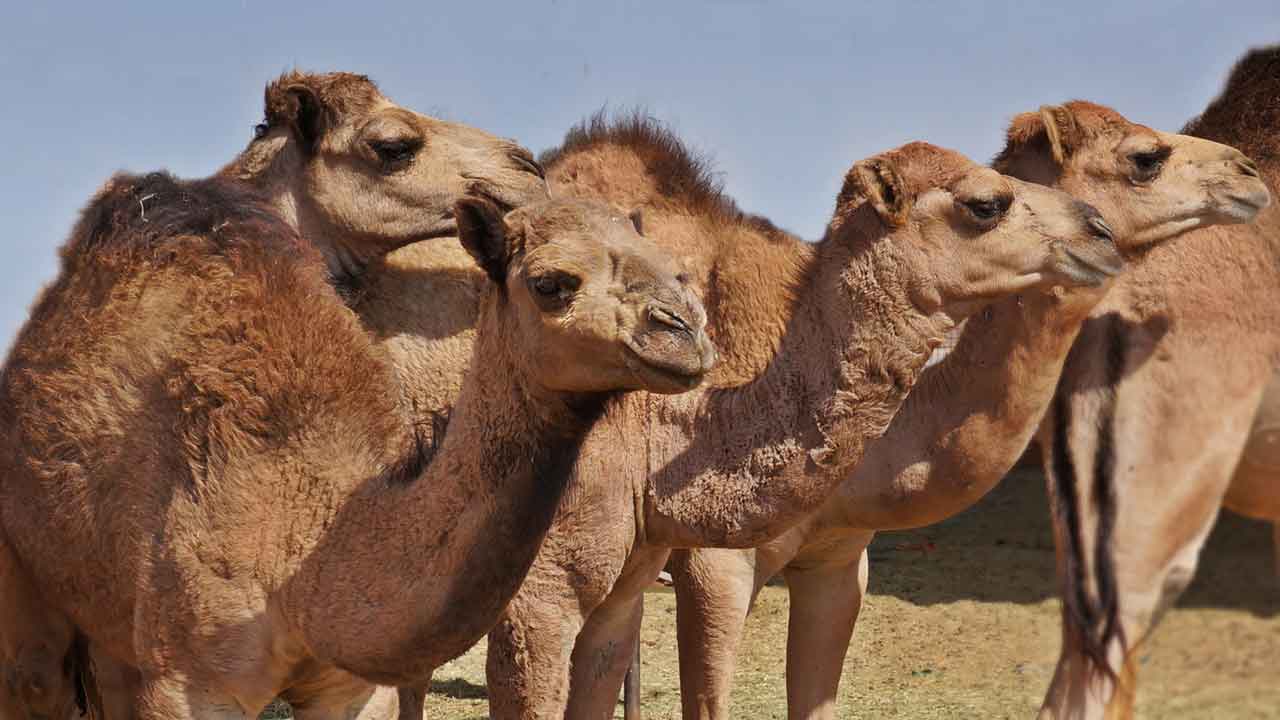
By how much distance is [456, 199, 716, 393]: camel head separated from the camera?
4.65 metres

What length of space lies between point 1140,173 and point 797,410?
2.18 metres

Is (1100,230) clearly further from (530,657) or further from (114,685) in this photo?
(114,685)

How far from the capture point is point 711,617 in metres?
7.54

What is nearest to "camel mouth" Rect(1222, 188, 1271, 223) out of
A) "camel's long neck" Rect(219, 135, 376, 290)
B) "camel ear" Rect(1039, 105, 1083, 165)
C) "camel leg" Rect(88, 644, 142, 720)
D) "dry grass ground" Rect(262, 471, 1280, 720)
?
"camel ear" Rect(1039, 105, 1083, 165)

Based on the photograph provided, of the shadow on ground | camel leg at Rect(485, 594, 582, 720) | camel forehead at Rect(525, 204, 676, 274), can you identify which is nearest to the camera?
camel forehead at Rect(525, 204, 676, 274)

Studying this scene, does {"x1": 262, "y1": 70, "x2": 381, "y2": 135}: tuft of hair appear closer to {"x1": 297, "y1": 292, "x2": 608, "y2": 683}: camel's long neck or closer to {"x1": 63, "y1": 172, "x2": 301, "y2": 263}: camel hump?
{"x1": 63, "y1": 172, "x2": 301, "y2": 263}: camel hump

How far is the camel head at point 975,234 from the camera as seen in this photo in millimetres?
6168

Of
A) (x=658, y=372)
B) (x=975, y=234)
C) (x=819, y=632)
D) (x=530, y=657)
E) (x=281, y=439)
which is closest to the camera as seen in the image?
(x=658, y=372)

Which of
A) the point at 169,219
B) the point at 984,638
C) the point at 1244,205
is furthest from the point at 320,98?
the point at 984,638

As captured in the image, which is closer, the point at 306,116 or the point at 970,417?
the point at 970,417

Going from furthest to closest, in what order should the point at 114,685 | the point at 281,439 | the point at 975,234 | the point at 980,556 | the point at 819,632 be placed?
the point at 980,556, the point at 819,632, the point at 114,685, the point at 975,234, the point at 281,439

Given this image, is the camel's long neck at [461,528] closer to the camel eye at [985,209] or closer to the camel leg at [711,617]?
the camel eye at [985,209]

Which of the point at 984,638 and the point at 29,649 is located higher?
the point at 984,638

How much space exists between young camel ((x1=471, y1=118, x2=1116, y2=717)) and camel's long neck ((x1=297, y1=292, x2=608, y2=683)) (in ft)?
4.53
